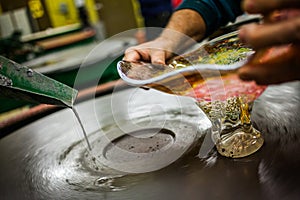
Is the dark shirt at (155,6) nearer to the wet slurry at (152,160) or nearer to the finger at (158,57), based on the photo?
the wet slurry at (152,160)

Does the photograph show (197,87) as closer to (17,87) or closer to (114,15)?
(17,87)

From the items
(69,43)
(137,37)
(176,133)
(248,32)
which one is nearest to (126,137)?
(176,133)

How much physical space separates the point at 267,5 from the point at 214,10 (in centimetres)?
96

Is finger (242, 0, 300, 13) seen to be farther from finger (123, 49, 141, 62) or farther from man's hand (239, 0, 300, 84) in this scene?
finger (123, 49, 141, 62)

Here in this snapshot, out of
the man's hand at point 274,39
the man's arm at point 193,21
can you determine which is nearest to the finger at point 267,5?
the man's hand at point 274,39

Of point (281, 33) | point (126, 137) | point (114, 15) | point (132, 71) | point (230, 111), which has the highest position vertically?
point (281, 33)

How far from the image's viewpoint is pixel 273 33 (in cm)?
46

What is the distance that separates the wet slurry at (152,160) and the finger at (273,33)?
280mm

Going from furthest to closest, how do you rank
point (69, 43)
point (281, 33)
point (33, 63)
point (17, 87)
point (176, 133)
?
point (69, 43), point (33, 63), point (176, 133), point (17, 87), point (281, 33)

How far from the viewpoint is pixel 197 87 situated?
88 cm

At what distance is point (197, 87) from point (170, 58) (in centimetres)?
20

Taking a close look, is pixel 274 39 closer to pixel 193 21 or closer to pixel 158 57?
pixel 158 57

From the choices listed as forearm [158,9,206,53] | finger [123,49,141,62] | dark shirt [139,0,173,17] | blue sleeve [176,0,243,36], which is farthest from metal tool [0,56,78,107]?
dark shirt [139,0,173,17]

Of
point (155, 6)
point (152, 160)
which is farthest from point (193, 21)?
point (155, 6)
